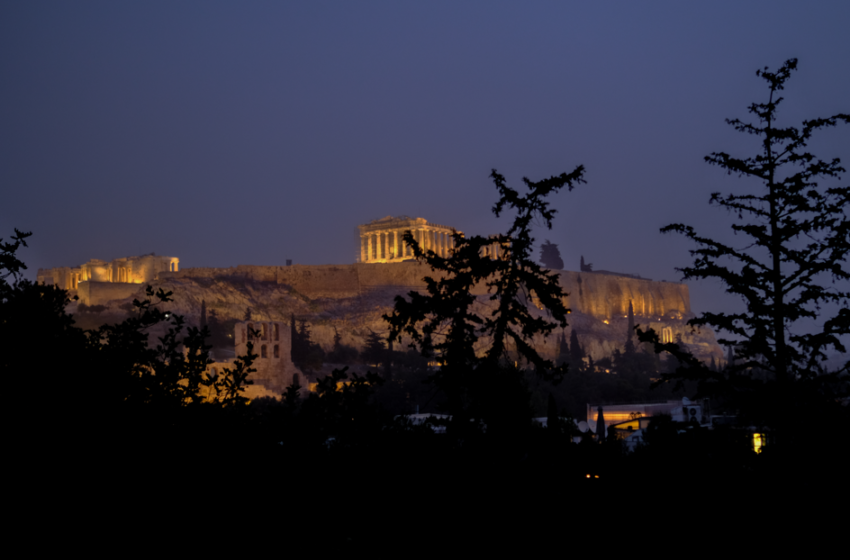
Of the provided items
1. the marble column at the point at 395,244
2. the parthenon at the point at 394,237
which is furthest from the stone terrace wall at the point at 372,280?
the marble column at the point at 395,244

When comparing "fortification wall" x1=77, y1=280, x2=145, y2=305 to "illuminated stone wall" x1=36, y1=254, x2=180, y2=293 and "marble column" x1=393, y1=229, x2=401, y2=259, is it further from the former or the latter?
"marble column" x1=393, y1=229, x2=401, y2=259

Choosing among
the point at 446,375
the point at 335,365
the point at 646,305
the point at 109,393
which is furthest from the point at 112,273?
the point at 109,393

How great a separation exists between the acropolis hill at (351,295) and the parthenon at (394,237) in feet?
0.59

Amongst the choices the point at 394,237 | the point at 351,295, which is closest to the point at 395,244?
the point at 394,237

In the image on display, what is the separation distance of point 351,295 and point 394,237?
48.4 ft

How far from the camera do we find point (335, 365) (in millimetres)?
53969

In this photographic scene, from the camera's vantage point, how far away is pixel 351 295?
7350 cm

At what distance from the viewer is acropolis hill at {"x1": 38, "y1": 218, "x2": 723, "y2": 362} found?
62969 millimetres

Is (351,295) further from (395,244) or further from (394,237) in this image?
(394,237)

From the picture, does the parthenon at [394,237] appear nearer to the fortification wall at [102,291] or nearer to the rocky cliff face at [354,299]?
the rocky cliff face at [354,299]

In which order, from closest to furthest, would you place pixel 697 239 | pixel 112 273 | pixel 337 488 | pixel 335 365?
pixel 337 488, pixel 697 239, pixel 335 365, pixel 112 273

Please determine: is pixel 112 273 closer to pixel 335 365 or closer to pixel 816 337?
Result: pixel 335 365

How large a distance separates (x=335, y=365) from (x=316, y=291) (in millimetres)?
20553

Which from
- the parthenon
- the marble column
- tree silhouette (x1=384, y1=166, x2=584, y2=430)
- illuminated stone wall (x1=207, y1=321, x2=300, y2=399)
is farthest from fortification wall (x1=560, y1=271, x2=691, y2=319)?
tree silhouette (x1=384, y1=166, x2=584, y2=430)
